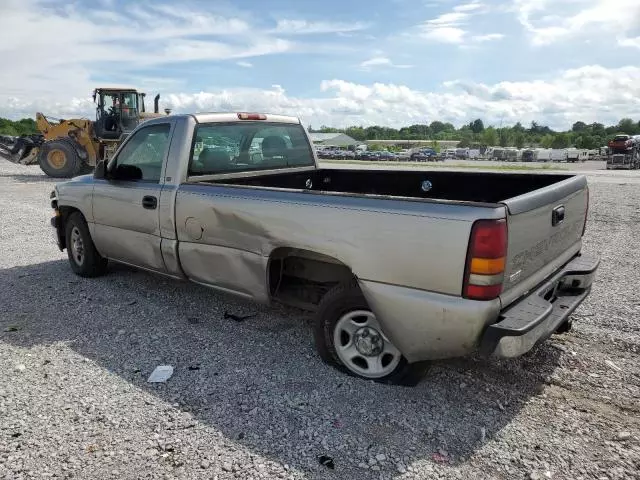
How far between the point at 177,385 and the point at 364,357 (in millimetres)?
1343

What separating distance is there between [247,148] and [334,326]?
2376mm

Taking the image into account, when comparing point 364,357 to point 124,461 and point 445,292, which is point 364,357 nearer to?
point 445,292

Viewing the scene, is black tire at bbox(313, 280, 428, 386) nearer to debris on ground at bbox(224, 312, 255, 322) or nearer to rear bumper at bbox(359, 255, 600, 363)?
rear bumper at bbox(359, 255, 600, 363)

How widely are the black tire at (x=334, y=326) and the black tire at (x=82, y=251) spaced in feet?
11.3

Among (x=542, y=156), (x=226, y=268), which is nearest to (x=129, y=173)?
(x=226, y=268)

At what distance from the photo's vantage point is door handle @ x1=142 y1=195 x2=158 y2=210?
4750mm

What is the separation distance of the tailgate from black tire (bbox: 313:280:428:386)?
0.85 meters

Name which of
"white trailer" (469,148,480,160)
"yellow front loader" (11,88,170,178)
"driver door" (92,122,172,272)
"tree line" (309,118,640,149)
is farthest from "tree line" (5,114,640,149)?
"driver door" (92,122,172,272)

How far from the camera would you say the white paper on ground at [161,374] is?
146 inches

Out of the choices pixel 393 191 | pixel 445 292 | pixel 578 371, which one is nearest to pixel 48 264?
pixel 393 191

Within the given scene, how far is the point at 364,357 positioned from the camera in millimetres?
3680

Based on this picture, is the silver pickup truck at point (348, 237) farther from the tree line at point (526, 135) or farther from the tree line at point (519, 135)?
the tree line at point (526, 135)

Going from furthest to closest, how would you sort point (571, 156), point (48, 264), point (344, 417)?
point (571, 156)
point (48, 264)
point (344, 417)

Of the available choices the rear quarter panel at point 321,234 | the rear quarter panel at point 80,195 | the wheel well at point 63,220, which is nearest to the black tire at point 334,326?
the rear quarter panel at point 321,234
